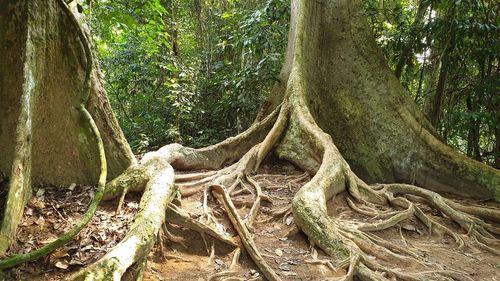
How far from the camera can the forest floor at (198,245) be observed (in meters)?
2.63

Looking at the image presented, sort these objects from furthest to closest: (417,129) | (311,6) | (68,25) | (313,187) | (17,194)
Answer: (311,6) → (417,129) → (313,187) → (68,25) → (17,194)

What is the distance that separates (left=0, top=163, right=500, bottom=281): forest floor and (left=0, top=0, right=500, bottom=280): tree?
13 centimetres

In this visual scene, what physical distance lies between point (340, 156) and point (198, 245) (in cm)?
226

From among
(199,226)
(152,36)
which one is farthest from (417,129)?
(152,36)

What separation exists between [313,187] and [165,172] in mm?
1562

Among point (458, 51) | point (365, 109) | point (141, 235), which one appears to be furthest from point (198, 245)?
point (458, 51)

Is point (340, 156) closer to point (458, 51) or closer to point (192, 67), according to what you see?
point (458, 51)

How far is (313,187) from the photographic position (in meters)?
4.25

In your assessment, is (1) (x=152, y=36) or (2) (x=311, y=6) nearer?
(2) (x=311, y=6)

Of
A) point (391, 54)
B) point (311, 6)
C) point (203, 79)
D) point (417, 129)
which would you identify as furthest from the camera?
point (203, 79)

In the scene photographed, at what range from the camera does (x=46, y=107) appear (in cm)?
313

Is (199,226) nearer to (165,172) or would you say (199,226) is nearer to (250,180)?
(165,172)

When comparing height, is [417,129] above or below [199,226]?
above

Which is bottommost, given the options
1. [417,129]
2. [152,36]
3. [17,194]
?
[17,194]
